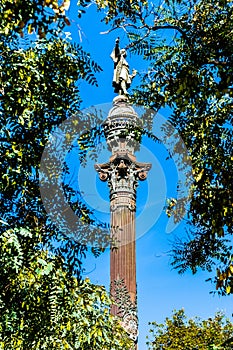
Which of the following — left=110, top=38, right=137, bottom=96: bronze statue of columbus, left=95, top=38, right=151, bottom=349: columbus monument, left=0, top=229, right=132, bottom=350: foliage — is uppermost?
left=110, top=38, right=137, bottom=96: bronze statue of columbus

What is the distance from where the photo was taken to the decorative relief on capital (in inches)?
471

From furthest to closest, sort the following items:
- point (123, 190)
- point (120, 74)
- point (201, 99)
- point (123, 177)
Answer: point (120, 74) → point (123, 177) → point (123, 190) → point (201, 99)

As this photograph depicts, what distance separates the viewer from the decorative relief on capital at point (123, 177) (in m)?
12.0

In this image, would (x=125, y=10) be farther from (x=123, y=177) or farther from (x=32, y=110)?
(x=123, y=177)

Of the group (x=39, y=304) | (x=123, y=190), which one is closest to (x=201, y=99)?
(x=39, y=304)

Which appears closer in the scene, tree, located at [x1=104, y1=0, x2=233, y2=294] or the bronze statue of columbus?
tree, located at [x1=104, y1=0, x2=233, y2=294]

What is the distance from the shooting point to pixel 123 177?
40.0 feet

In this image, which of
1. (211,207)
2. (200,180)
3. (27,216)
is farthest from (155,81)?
(27,216)

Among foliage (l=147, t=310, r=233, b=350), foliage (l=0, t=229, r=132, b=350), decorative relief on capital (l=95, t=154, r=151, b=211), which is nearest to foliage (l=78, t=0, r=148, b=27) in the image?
foliage (l=0, t=229, r=132, b=350)

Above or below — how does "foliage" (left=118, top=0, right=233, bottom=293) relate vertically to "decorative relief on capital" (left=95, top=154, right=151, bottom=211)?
below

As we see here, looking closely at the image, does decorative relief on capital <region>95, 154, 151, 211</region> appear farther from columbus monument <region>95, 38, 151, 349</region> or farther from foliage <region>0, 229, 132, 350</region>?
foliage <region>0, 229, 132, 350</region>

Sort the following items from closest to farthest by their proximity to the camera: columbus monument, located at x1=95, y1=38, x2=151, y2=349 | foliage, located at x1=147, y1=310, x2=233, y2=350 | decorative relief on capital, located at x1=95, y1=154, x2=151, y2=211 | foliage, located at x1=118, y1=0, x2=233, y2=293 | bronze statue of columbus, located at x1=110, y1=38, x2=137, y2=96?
foliage, located at x1=118, y1=0, x2=233, y2=293 → columbus monument, located at x1=95, y1=38, x2=151, y2=349 → decorative relief on capital, located at x1=95, y1=154, x2=151, y2=211 → bronze statue of columbus, located at x1=110, y1=38, x2=137, y2=96 → foliage, located at x1=147, y1=310, x2=233, y2=350

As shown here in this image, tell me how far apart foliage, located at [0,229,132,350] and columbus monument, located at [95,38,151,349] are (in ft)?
16.5

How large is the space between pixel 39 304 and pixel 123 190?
7226 millimetres
